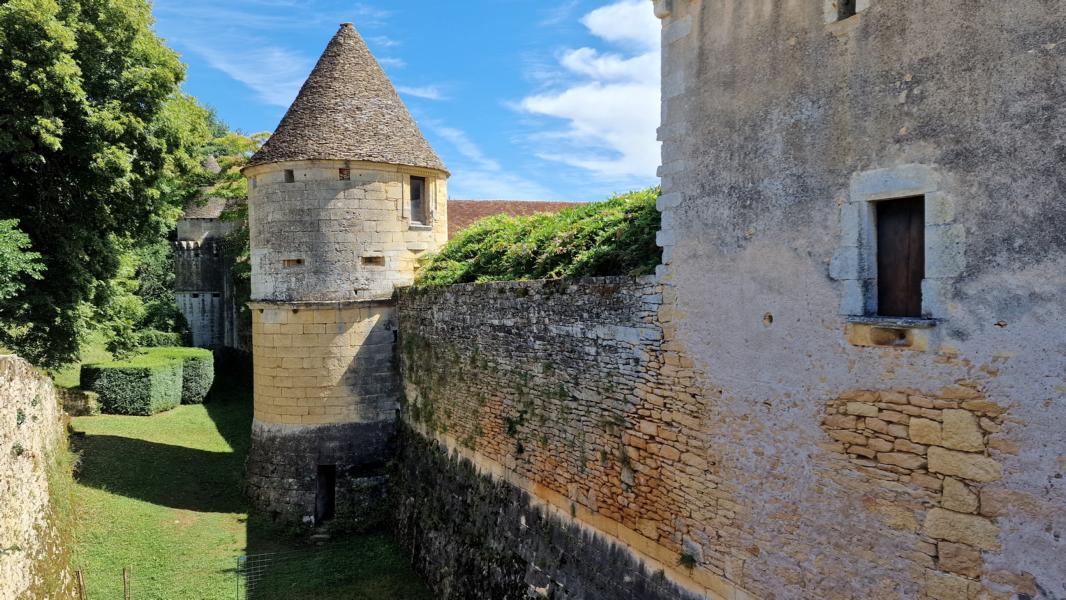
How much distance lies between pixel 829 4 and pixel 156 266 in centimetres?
2712

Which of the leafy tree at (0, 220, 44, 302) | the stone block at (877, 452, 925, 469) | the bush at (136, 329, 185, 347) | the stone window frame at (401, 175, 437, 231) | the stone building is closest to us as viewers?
the stone block at (877, 452, 925, 469)

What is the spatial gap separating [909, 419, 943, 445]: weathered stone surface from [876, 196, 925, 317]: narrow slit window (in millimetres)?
716

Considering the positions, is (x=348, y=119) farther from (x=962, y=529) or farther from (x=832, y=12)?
(x=962, y=529)

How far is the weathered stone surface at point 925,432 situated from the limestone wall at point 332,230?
31.2 ft

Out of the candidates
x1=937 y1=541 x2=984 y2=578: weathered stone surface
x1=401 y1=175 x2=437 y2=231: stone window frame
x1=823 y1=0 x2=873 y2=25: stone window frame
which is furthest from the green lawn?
x1=823 y1=0 x2=873 y2=25: stone window frame

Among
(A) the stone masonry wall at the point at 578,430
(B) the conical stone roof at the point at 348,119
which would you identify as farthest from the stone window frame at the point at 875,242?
(B) the conical stone roof at the point at 348,119

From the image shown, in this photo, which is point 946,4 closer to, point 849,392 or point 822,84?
point 822,84

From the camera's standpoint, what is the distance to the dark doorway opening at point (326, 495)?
40.5 feet

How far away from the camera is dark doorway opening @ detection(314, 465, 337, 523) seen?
12.3 meters

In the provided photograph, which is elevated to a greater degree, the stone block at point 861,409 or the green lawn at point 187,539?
the stone block at point 861,409

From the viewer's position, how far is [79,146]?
12.0 metres

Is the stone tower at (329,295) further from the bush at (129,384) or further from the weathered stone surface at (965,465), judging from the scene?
the weathered stone surface at (965,465)

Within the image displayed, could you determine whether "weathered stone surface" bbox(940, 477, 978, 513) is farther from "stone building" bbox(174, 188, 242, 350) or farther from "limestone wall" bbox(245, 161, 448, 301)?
"stone building" bbox(174, 188, 242, 350)

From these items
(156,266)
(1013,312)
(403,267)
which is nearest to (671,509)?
(1013,312)
